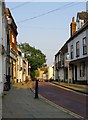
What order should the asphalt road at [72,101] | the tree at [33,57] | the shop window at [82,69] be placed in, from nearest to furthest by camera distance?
the asphalt road at [72,101], the shop window at [82,69], the tree at [33,57]

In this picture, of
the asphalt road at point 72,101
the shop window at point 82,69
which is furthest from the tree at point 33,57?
the asphalt road at point 72,101

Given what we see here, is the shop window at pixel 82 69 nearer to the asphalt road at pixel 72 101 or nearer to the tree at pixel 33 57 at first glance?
the asphalt road at pixel 72 101

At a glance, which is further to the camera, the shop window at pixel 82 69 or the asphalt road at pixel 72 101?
the shop window at pixel 82 69

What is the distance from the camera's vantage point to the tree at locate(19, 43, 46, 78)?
3698 inches

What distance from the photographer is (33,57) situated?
96.1 metres

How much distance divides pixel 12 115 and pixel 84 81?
26767 mm

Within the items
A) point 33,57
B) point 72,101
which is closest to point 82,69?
point 72,101

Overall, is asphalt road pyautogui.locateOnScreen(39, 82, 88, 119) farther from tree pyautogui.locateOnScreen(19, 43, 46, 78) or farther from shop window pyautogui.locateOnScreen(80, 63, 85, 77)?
tree pyautogui.locateOnScreen(19, 43, 46, 78)

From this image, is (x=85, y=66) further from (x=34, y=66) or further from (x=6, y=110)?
(x=34, y=66)

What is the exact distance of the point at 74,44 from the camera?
43.5 meters

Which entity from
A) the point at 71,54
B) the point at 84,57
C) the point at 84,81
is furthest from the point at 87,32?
the point at 71,54

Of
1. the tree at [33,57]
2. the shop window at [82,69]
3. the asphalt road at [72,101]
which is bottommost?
the asphalt road at [72,101]

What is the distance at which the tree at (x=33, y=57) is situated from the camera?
3698 inches

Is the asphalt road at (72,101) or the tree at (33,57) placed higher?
the tree at (33,57)
